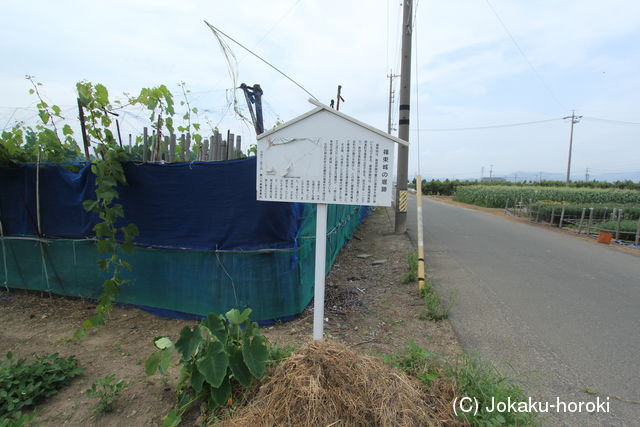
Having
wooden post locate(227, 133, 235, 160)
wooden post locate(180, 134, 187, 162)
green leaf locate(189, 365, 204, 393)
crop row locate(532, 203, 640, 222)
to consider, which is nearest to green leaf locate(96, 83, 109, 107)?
wooden post locate(180, 134, 187, 162)

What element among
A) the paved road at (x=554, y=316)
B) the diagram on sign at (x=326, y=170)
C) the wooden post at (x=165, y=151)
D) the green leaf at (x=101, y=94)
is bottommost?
the paved road at (x=554, y=316)

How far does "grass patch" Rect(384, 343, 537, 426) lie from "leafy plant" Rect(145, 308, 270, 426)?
3.49 ft

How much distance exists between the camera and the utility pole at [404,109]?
34.2 feet

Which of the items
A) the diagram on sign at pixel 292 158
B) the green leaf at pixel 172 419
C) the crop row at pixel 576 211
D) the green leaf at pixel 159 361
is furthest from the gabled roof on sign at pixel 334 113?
the crop row at pixel 576 211

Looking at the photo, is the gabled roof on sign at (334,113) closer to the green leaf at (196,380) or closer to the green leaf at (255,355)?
the green leaf at (255,355)

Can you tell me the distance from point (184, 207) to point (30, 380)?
2.07 meters

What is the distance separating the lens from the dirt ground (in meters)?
2.57

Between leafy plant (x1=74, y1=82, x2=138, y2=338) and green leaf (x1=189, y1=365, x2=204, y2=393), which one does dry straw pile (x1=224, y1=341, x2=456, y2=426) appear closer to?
green leaf (x1=189, y1=365, x2=204, y2=393)

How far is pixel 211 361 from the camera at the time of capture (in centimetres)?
232

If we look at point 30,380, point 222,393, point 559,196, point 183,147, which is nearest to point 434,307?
point 222,393

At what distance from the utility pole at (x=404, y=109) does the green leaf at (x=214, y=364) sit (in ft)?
28.6

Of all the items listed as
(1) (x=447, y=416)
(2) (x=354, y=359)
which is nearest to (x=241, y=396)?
(2) (x=354, y=359)

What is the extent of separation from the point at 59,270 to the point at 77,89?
2.48 metres

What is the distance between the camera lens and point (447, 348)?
3.56 metres
